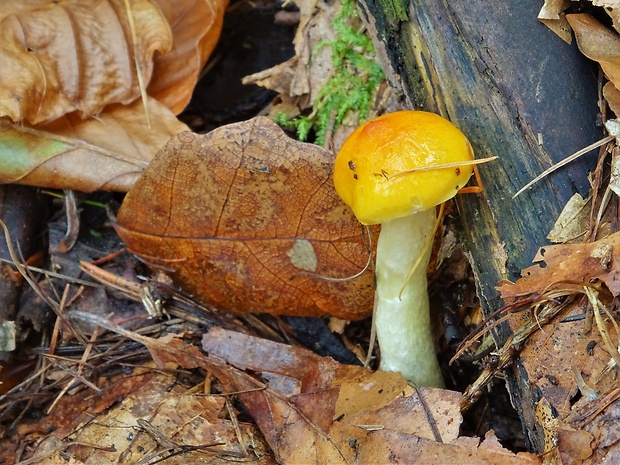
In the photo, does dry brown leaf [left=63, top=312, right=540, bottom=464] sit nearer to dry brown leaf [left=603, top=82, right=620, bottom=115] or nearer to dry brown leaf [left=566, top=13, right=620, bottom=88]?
dry brown leaf [left=603, top=82, right=620, bottom=115]

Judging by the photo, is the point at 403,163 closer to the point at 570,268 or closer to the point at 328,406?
the point at 570,268

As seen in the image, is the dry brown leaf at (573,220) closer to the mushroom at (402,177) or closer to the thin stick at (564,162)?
the thin stick at (564,162)

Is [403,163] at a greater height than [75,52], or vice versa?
[403,163]

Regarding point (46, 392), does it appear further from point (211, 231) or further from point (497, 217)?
point (497, 217)

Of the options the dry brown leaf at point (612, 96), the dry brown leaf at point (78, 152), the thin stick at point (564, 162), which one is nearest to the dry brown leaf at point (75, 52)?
the dry brown leaf at point (78, 152)

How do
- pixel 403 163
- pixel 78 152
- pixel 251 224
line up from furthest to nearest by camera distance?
pixel 78 152 < pixel 251 224 < pixel 403 163

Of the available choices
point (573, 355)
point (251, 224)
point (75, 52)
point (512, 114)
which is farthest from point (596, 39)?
point (75, 52)
